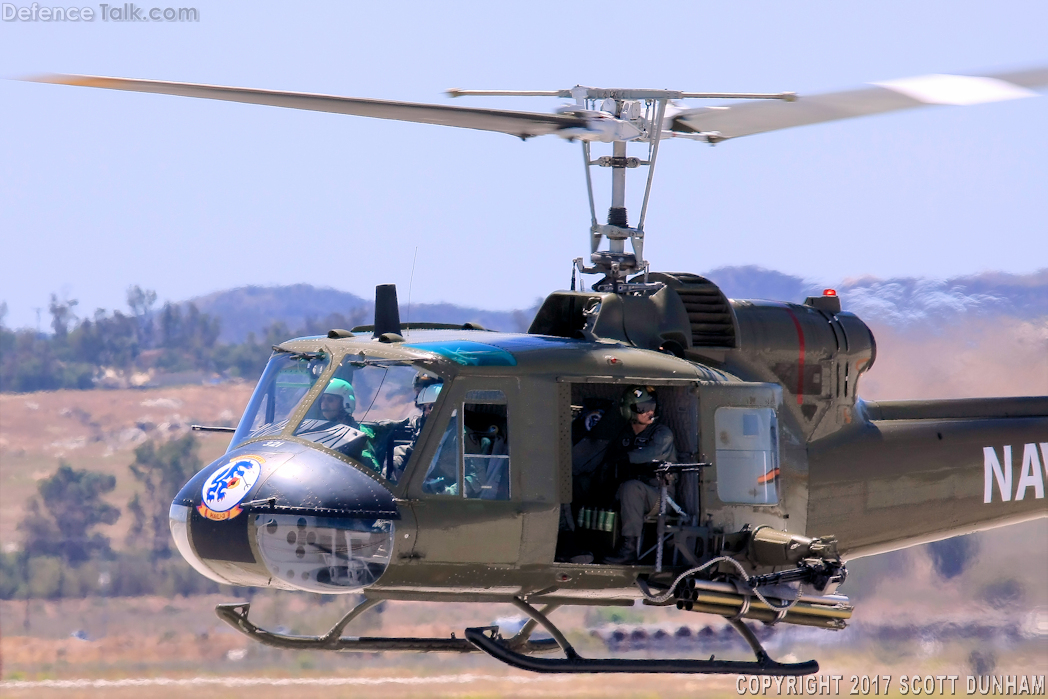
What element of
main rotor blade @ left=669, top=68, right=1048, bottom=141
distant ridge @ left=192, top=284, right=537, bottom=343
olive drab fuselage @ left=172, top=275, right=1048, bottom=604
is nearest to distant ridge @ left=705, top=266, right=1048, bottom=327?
distant ridge @ left=192, top=284, right=537, bottom=343

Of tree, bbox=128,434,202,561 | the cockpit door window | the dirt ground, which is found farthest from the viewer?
tree, bbox=128,434,202,561

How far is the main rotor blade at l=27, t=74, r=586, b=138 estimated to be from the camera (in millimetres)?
7785

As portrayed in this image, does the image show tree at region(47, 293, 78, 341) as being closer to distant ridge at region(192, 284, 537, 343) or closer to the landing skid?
distant ridge at region(192, 284, 537, 343)

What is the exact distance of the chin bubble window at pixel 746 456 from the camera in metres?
8.80

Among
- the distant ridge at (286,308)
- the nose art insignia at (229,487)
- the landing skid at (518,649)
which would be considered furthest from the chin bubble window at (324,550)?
the distant ridge at (286,308)

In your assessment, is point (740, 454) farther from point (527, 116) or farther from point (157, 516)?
point (157, 516)

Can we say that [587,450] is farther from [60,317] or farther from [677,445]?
[60,317]

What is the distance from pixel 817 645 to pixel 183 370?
13.7 m

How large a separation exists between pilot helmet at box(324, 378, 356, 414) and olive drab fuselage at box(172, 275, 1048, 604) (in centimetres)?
5

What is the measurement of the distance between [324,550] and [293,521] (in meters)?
0.24

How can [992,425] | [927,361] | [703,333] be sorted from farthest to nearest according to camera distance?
[927,361]
[992,425]
[703,333]

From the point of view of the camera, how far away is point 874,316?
1928cm

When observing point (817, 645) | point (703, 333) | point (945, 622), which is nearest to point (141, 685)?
point (817, 645)

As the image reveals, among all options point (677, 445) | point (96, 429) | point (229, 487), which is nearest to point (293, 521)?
point (229, 487)
